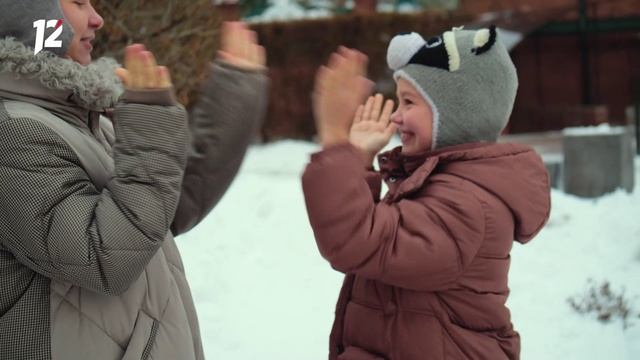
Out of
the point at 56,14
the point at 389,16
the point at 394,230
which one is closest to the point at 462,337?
the point at 394,230

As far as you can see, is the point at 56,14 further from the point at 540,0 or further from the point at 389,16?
the point at 540,0

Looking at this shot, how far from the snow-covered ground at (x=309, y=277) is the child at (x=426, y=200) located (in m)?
2.68

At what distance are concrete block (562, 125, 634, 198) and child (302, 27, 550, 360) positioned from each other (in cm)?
763

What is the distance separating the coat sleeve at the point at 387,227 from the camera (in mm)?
1729

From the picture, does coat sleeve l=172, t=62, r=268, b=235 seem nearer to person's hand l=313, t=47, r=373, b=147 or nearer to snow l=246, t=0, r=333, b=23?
person's hand l=313, t=47, r=373, b=147

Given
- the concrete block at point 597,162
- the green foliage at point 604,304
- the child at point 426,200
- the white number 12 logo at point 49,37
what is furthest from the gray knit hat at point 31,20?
the concrete block at point 597,162

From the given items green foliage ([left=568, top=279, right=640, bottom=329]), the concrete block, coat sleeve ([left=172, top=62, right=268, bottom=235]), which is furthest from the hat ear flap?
the concrete block

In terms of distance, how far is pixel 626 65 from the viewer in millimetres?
17406

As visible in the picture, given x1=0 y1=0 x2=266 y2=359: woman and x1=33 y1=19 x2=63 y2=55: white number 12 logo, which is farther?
x1=33 y1=19 x2=63 y2=55: white number 12 logo

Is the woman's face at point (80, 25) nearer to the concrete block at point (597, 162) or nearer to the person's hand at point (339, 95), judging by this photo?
the person's hand at point (339, 95)

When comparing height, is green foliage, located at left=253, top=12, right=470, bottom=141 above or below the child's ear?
below

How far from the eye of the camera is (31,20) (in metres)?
1.76

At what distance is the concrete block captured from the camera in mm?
9133

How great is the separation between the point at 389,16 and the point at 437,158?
11959mm
